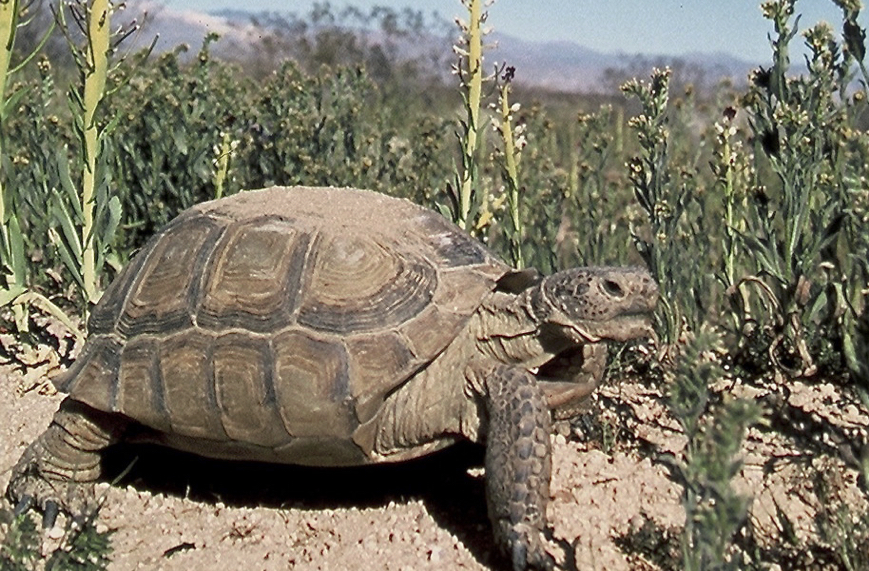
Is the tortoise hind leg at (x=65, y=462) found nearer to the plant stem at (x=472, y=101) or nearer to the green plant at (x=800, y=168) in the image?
the plant stem at (x=472, y=101)

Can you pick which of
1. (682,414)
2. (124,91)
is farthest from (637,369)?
(124,91)

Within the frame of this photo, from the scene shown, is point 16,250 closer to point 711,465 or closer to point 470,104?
point 470,104

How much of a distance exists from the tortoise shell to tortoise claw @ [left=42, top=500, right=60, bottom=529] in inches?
17.2

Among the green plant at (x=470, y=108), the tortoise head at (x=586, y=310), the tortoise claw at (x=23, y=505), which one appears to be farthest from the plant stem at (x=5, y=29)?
the tortoise head at (x=586, y=310)

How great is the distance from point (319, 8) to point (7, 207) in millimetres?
20927

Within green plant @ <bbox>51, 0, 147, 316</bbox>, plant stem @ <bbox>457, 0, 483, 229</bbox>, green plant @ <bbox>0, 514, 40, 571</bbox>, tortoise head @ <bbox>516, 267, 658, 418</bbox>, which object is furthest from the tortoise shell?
plant stem @ <bbox>457, 0, 483, 229</bbox>

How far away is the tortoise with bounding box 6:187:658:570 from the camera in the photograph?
3.59 meters

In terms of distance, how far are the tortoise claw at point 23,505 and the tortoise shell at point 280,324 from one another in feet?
1.46

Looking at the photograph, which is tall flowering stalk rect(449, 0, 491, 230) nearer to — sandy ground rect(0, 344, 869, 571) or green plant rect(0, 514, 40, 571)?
sandy ground rect(0, 344, 869, 571)

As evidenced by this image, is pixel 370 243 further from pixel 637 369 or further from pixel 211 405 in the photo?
pixel 637 369

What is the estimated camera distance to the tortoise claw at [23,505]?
3865 mm

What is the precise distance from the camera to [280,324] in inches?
145

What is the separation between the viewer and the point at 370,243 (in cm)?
387

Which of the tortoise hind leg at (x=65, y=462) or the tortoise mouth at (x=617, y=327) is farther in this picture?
the tortoise hind leg at (x=65, y=462)
